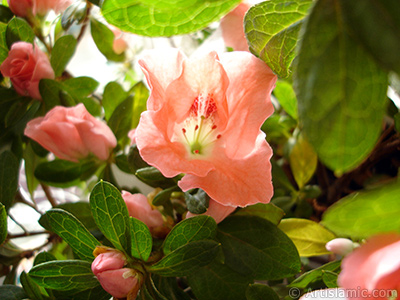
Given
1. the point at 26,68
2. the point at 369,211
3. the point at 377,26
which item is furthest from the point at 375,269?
the point at 26,68

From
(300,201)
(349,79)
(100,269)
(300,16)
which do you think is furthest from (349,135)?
(300,201)

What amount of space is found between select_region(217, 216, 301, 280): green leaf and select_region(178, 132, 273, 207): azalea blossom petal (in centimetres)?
12

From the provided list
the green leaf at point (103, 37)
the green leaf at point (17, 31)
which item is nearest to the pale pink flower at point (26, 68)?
the green leaf at point (17, 31)

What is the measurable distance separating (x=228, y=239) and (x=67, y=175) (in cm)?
33

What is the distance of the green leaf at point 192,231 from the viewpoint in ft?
1.56

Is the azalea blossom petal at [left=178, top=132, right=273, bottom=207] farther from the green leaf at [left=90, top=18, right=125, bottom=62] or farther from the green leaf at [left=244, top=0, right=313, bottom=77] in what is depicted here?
the green leaf at [left=90, top=18, right=125, bottom=62]

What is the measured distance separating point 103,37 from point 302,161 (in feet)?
1.49

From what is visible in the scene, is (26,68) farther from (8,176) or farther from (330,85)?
(330,85)

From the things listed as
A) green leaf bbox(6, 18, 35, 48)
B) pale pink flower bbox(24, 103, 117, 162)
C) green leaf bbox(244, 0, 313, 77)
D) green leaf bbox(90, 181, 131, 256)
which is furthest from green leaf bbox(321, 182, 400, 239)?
green leaf bbox(6, 18, 35, 48)

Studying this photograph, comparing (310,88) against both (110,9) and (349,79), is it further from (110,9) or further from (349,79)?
(110,9)

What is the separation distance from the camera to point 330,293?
36cm

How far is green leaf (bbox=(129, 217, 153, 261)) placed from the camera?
477 mm

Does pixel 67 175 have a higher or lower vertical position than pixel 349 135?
lower

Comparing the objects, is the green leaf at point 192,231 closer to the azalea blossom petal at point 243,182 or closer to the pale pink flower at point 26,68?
the azalea blossom petal at point 243,182
